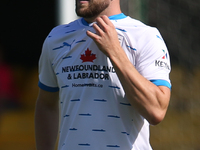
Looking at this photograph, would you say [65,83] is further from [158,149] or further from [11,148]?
[11,148]

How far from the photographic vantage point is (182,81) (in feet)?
15.0

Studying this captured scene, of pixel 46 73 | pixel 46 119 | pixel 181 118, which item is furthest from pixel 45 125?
pixel 181 118

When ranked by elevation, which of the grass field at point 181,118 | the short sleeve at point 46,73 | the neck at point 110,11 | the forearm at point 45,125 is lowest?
the grass field at point 181,118

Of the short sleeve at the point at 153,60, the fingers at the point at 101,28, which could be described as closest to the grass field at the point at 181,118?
the short sleeve at the point at 153,60

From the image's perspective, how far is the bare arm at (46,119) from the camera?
2412 millimetres

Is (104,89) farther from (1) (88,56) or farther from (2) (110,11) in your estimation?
(2) (110,11)

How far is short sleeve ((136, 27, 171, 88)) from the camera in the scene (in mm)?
1982

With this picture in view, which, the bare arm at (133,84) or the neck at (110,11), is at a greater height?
the neck at (110,11)

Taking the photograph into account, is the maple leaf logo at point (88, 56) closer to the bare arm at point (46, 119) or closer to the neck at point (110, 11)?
the neck at point (110, 11)

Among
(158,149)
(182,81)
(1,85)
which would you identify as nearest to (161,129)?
(158,149)

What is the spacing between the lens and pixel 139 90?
1.86m

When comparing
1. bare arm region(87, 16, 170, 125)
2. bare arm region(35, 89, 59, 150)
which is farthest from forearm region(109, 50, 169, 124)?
bare arm region(35, 89, 59, 150)

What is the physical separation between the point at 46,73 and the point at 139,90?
683 millimetres

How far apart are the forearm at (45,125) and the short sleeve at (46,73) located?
0.42 ft
